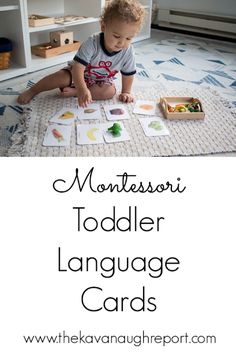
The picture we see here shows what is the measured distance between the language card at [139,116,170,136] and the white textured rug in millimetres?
16

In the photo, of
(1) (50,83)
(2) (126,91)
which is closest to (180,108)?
(2) (126,91)

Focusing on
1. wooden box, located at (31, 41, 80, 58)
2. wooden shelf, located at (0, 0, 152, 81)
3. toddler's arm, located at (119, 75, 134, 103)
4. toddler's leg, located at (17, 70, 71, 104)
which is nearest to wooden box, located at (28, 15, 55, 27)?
wooden shelf, located at (0, 0, 152, 81)

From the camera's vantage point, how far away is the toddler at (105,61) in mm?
1093

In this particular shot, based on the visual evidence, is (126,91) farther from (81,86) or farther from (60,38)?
(60,38)

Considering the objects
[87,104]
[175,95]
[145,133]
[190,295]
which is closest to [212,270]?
[190,295]

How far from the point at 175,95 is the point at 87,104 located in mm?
381

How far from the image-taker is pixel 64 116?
118cm

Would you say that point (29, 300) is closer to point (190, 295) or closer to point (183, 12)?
point (190, 295)

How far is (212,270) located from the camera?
0.46 m

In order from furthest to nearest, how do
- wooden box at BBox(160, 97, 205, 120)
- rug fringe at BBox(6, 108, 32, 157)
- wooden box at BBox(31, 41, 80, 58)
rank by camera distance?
A: wooden box at BBox(31, 41, 80, 58) < wooden box at BBox(160, 97, 205, 120) < rug fringe at BBox(6, 108, 32, 157)

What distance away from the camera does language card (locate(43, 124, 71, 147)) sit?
1023 mm

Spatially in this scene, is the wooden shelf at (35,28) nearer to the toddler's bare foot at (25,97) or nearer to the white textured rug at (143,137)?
the toddler's bare foot at (25,97)

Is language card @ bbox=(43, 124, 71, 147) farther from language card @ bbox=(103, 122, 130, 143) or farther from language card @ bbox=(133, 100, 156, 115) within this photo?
language card @ bbox=(133, 100, 156, 115)

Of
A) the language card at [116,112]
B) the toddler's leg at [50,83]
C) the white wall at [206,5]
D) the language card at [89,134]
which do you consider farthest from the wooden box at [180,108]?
the white wall at [206,5]
